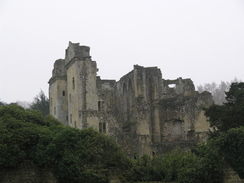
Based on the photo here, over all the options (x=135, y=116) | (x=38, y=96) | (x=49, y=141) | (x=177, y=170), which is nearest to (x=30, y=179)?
(x=49, y=141)

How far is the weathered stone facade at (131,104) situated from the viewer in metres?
30.9

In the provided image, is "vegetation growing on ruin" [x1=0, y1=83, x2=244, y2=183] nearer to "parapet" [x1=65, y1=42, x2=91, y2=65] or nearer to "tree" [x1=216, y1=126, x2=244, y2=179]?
"tree" [x1=216, y1=126, x2=244, y2=179]

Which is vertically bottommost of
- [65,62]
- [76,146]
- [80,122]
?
[76,146]

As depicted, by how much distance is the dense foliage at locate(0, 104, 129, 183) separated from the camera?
16.3m

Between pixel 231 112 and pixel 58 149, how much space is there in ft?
38.8

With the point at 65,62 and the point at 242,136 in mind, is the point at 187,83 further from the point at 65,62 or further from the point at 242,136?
the point at 242,136

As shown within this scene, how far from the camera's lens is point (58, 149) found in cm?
1692

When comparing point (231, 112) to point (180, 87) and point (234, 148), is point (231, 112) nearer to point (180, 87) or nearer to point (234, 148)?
point (234, 148)

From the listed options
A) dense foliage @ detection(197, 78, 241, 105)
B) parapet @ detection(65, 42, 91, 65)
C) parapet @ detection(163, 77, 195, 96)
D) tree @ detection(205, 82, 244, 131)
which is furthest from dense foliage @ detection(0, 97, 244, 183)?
dense foliage @ detection(197, 78, 241, 105)

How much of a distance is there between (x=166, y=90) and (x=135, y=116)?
6538 mm

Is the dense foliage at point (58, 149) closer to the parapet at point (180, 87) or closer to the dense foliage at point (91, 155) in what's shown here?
the dense foliage at point (91, 155)

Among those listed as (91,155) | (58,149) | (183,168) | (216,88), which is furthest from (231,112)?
Result: (216,88)

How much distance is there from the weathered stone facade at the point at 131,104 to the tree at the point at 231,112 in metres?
9.24

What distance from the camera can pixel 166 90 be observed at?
42.4 meters
